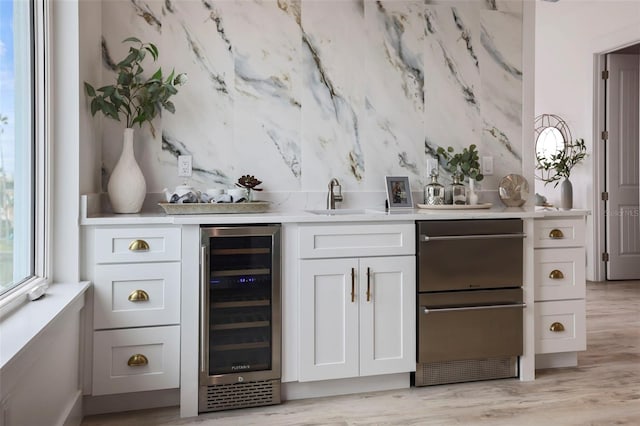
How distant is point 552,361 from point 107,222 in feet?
7.97

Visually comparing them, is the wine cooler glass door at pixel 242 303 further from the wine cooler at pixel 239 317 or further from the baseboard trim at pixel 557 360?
the baseboard trim at pixel 557 360

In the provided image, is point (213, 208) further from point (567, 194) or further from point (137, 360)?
point (567, 194)

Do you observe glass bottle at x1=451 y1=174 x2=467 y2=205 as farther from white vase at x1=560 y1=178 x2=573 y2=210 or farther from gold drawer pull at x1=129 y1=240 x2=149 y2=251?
white vase at x1=560 y1=178 x2=573 y2=210

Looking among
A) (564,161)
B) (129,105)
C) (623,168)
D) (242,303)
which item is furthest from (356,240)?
(623,168)

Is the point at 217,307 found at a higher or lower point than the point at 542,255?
lower

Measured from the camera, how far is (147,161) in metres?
2.83

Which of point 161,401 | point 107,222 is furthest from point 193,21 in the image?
point 161,401

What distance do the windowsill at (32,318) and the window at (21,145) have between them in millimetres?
88

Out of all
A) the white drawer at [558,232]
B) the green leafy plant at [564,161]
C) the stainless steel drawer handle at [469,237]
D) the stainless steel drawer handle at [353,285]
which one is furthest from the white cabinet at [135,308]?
the green leafy plant at [564,161]

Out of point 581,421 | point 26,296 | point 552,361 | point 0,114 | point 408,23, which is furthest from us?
point 408,23

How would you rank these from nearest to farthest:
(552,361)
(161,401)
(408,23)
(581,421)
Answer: (581,421), (161,401), (552,361), (408,23)

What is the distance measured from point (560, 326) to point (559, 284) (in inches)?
8.9

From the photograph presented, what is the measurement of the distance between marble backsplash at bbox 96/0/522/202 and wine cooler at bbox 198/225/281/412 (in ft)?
2.08

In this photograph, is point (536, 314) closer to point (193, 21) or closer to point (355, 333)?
point (355, 333)
